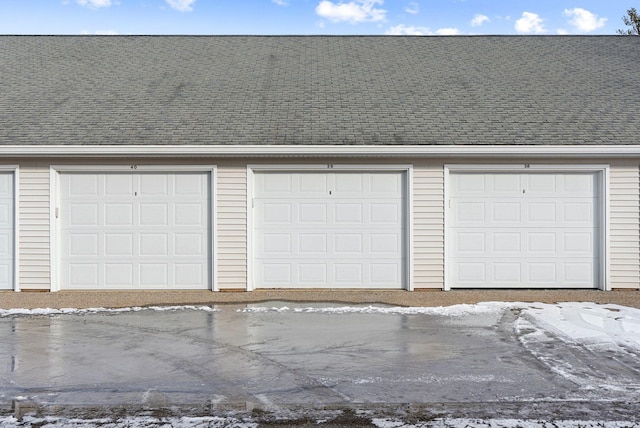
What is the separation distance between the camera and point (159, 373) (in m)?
5.47

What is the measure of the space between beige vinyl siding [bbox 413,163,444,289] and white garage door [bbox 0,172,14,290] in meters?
6.54

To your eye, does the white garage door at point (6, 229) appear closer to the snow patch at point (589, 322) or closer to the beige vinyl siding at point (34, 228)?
the beige vinyl siding at point (34, 228)

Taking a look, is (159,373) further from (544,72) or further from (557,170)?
(544,72)

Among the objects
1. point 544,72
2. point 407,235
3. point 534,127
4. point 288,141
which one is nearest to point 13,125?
point 288,141

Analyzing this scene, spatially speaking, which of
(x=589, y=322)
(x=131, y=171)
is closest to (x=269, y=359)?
(x=589, y=322)

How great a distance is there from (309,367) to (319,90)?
755 cm

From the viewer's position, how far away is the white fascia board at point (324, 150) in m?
9.98

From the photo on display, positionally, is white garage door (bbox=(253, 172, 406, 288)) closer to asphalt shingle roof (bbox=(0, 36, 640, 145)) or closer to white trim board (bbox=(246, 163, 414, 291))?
white trim board (bbox=(246, 163, 414, 291))

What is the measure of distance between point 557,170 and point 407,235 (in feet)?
8.71

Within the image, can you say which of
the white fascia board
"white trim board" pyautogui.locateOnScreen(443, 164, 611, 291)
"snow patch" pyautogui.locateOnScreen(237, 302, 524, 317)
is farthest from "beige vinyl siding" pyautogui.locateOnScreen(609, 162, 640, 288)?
"snow patch" pyautogui.locateOnScreen(237, 302, 524, 317)

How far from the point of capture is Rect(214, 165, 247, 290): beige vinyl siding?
10375 mm

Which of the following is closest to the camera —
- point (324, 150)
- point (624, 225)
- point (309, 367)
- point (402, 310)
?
point (309, 367)

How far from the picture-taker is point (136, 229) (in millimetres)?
10500

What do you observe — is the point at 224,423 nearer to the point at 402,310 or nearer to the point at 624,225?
the point at 402,310
